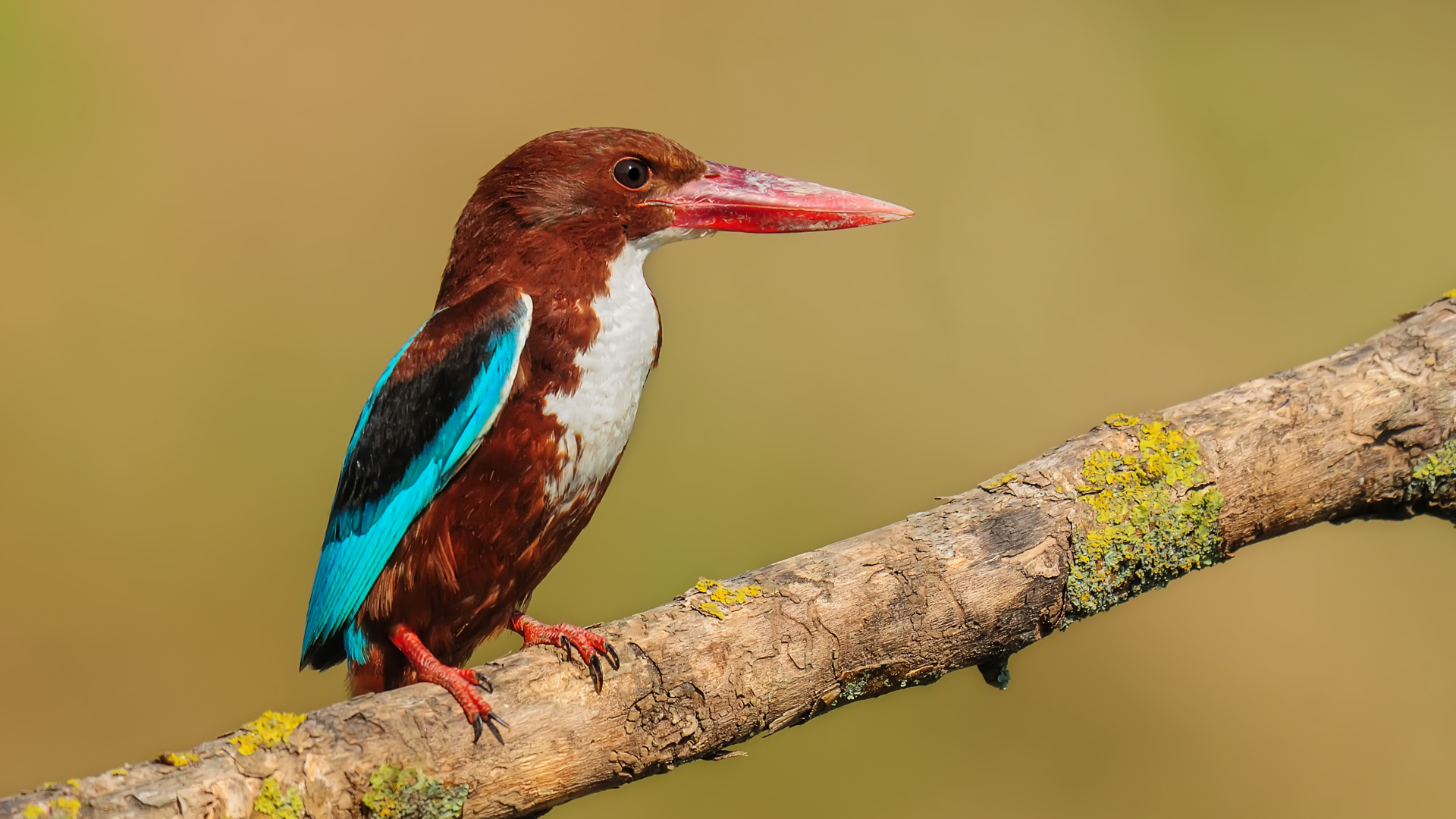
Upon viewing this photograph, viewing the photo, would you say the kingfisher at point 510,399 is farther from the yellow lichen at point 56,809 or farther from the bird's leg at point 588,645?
the yellow lichen at point 56,809

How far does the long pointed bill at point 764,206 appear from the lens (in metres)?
2.02

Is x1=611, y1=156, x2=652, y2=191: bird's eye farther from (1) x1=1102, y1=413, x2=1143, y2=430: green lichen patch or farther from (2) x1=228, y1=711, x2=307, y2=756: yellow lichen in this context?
(2) x1=228, y1=711, x2=307, y2=756: yellow lichen

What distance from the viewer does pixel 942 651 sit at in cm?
173

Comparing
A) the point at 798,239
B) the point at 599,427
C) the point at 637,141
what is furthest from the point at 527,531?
the point at 798,239

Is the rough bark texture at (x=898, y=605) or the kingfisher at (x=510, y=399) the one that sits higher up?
the kingfisher at (x=510, y=399)

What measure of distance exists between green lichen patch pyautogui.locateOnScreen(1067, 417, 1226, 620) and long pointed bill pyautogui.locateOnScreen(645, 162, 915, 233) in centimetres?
59

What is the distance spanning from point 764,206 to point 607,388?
18.3 inches

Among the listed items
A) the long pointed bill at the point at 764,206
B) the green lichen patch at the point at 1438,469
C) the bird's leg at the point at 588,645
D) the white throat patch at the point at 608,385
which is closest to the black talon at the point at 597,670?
the bird's leg at the point at 588,645

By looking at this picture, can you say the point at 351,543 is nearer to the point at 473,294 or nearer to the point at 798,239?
the point at 473,294

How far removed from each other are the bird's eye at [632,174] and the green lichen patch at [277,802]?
3.61 ft

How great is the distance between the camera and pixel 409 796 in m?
1.47

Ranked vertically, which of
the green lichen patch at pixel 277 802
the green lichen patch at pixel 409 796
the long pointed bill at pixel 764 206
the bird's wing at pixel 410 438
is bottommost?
the green lichen patch at pixel 409 796

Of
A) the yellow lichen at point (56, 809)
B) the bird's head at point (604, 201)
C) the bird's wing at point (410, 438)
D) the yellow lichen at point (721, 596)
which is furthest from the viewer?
the bird's head at point (604, 201)

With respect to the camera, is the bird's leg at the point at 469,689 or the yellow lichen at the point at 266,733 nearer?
the yellow lichen at the point at 266,733
